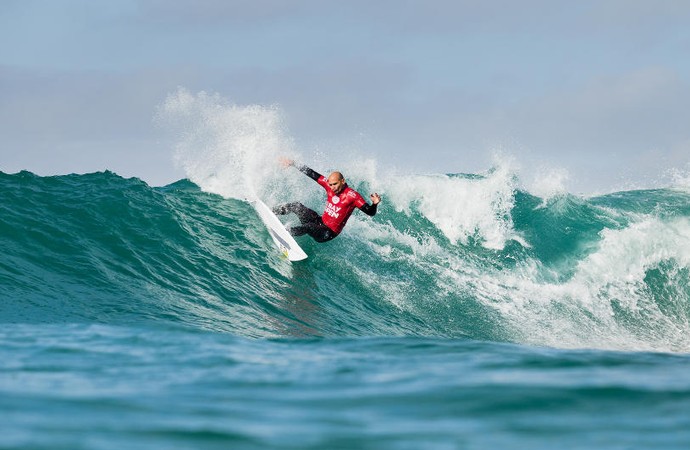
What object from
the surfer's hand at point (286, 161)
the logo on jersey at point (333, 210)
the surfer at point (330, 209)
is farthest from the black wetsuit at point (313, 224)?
the surfer's hand at point (286, 161)

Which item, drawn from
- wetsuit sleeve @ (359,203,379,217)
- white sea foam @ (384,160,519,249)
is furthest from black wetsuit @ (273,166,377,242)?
white sea foam @ (384,160,519,249)

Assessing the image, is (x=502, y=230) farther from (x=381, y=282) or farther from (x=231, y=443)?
(x=231, y=443)

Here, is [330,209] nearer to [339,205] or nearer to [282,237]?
[339,205]

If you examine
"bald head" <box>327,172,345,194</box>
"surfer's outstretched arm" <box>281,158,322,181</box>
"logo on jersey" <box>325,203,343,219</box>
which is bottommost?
"logo on jersey" <box>325,203,343,219</box>

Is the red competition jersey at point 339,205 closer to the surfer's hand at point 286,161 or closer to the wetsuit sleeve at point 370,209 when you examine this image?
the wetsuit sleeve at point 370,209

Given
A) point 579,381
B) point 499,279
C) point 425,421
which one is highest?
point 499,279

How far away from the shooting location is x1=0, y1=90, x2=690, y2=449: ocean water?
3.73 meters

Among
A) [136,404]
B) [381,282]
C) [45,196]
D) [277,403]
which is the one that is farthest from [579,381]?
[45,196]

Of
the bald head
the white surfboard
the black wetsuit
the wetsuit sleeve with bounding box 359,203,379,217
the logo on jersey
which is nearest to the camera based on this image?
the wetsuit sleeve with bounding box 359,203,379,217

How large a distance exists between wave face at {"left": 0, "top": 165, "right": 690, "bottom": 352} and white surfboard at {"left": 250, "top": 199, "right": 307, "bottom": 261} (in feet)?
0.70

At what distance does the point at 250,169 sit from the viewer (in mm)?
14875

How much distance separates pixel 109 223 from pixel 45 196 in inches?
64.7

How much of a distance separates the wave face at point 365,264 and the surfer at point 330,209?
71cm

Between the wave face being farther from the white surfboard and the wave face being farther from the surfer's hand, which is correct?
the surfer's hand
